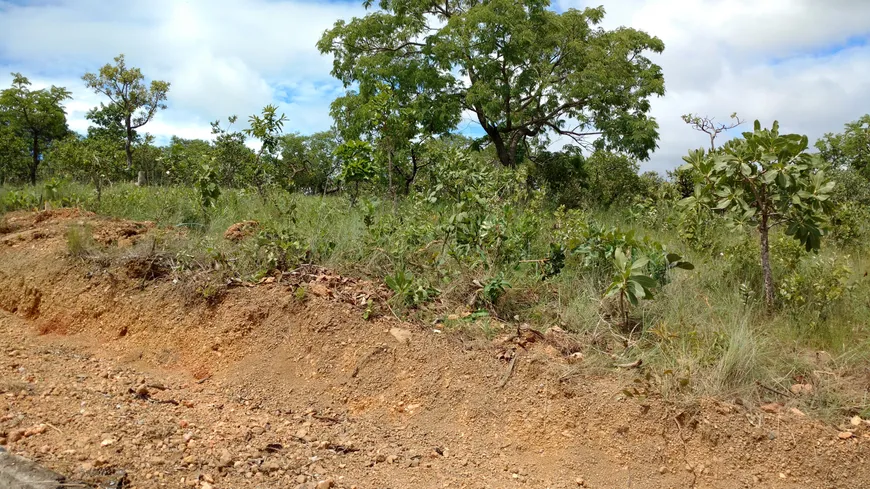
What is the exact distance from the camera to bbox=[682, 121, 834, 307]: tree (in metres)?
3.49

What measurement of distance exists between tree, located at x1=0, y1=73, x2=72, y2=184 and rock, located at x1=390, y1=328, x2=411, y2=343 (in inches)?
628

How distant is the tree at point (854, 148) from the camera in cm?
1198

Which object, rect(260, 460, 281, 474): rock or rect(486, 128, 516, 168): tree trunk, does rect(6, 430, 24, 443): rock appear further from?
rect(486, 128, 516, 168): tree trunk

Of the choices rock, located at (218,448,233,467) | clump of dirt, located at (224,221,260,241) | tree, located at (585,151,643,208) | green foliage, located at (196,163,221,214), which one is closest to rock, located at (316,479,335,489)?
rock, located at (218,448,233,467)

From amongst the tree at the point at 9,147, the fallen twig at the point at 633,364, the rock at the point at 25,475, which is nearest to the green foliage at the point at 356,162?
the fallen twig at the point at 633,364

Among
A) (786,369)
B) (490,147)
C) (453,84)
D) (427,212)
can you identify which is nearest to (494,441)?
(786,369)

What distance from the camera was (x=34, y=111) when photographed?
1634cm

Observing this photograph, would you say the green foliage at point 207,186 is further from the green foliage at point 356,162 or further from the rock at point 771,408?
the rock at point 771,408

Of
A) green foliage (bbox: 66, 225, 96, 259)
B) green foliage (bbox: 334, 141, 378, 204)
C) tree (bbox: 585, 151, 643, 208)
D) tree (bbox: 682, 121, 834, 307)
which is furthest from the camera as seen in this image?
tree (bbox: 585, 151, 643, 208)

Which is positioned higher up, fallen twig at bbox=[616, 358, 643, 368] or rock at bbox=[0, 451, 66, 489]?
fallen twig at bbox=[616, 358, 643, 368]

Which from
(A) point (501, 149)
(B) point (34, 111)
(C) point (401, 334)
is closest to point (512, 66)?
(A) point (501, 149)

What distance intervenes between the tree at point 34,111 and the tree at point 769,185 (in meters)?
17.0

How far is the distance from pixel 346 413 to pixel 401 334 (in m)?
0.54

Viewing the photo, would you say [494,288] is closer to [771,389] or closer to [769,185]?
[771,389]
